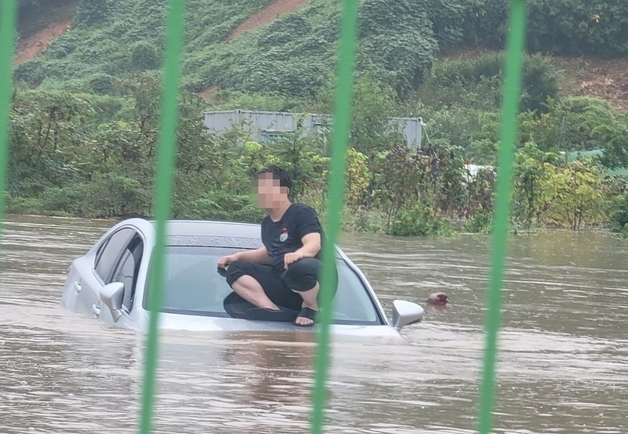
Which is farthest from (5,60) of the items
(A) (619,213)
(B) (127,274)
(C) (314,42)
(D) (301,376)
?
(C) (314,42)

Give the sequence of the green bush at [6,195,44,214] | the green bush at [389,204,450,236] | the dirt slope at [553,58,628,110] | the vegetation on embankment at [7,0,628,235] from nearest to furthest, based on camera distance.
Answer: the green bush at [389,204,450,236] < the green bush at [6,195,44,214] < the vegetation on embankment at [7,0,628,235] < the dirt slope at [553,58,628,110]

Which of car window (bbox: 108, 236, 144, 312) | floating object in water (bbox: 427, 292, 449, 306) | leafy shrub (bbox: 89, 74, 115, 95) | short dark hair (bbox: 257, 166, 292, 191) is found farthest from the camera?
leafy shrub (bbox: 89, 74, 115, 95)

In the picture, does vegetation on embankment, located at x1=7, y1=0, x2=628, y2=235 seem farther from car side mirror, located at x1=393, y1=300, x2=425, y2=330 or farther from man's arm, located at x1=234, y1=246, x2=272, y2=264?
man's arm, located at x1=234, y1=246, x2=272, y2=264

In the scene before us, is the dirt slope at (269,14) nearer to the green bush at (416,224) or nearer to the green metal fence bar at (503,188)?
the green bush at (416,224)

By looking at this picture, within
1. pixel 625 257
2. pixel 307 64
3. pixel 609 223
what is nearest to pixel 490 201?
pixel 609 223

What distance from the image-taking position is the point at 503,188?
2607 mm

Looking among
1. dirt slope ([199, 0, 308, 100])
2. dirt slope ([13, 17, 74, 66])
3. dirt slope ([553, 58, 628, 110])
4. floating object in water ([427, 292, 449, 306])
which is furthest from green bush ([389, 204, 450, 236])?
dirt slope ([13, 17, 74, 66])

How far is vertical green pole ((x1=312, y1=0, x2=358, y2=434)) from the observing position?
249 cm

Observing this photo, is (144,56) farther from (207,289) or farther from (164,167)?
(164,167)

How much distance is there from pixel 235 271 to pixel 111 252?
1.39 meters

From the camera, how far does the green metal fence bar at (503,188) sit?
2.58 meters

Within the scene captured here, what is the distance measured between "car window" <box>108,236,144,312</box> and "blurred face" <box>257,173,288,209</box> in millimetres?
814

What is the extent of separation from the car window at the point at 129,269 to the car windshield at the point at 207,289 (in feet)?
0.70

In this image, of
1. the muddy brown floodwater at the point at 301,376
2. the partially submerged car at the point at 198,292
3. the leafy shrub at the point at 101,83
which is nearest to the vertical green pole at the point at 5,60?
the muddy brown floodwater at the point at 301,376
